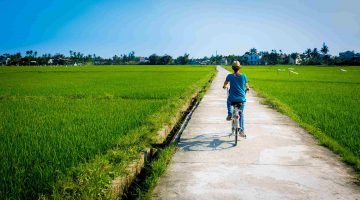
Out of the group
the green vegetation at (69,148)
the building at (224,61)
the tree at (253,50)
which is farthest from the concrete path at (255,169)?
the tree at (253,50)

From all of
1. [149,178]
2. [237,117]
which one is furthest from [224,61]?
[149,178]

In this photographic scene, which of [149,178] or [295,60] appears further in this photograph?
[295,60]

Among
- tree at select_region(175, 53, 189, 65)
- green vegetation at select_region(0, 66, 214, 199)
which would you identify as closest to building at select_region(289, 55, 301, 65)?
tree at select_region(175, 53, 189, 65)

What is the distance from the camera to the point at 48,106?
1107 cm

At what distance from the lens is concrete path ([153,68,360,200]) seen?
3693 mm

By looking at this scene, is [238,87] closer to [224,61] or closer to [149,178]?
[149,178]

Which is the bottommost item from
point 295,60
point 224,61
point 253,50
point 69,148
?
point 69,148

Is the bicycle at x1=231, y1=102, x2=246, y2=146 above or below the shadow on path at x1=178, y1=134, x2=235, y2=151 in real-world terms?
above

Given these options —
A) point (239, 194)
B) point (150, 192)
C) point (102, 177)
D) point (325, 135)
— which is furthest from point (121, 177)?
point (325, 135)

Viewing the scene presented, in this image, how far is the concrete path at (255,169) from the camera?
12.1ft

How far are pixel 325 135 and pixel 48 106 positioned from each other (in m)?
8.95

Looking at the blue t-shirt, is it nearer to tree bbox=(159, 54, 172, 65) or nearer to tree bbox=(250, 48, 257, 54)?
tree bbox=(159, 54, 172, 65)

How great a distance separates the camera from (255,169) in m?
4.45

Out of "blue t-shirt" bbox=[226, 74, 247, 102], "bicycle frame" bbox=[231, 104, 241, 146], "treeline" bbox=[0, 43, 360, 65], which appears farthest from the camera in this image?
"treeline" bbox=[0, 43, 360, 65]
